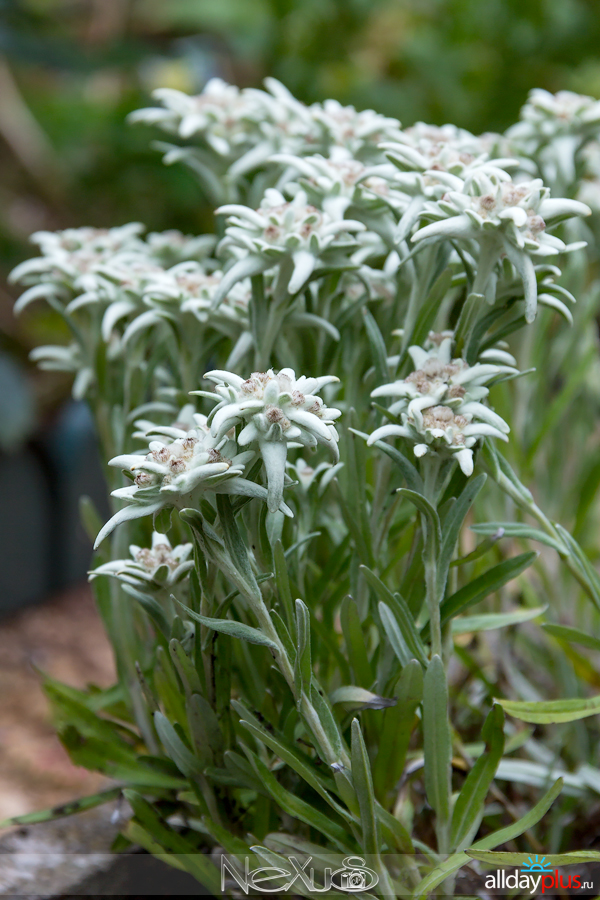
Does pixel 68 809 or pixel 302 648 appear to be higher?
pixel 302 648

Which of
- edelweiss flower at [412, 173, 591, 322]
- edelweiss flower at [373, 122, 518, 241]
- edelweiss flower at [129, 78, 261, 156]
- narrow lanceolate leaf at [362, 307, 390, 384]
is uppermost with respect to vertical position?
edelweiss flower at [129, 78, 261, 156]

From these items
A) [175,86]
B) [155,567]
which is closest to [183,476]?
[155,567]

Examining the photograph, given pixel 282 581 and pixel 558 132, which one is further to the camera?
pixel 558 132

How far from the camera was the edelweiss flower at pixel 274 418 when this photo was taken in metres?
0.44

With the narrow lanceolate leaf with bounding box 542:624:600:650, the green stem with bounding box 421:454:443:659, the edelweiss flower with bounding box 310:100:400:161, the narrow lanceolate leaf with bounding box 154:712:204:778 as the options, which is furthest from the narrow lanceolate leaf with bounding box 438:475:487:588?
the edelweiss flower with bounding box 310:100:400:161

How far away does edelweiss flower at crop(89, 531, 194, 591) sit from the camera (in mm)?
561

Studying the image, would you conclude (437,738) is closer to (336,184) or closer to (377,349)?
(377,349)

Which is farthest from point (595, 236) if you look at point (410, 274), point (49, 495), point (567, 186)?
point (49, 495)

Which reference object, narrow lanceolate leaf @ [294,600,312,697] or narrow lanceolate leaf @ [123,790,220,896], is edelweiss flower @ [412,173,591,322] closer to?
narrow lanceolate leaf @ [294,600,312,697]

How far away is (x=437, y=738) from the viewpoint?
0.56 metres

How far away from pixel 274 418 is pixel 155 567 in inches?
7.6

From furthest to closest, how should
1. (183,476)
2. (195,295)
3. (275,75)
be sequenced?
1. (275,75)
2. (195,295)
3. (183,476)

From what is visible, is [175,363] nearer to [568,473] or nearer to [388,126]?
[388,126]

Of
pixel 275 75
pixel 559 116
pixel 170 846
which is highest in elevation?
pixel 275 75
